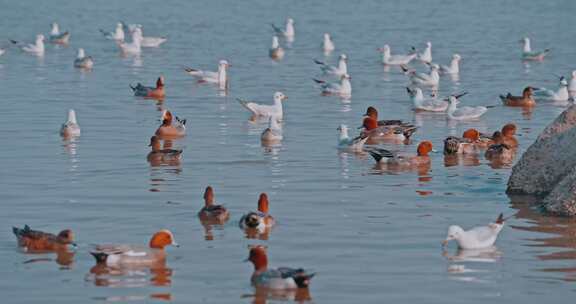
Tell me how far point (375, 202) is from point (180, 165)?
13.7 feet

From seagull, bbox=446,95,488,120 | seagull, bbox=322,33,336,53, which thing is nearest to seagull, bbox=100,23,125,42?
seagull, bbox=322,33,336,53

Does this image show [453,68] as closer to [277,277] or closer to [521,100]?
[521,100]

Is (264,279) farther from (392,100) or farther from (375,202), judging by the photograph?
(392,100)

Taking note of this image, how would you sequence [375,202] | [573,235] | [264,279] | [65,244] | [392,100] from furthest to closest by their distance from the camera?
[392,100] → [375,202] → [573,235] → [65,244] → [264,279]

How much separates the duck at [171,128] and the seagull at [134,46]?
17402 mm

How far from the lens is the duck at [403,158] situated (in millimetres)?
19578

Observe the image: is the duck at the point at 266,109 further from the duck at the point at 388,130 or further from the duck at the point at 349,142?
the duck at the point at 349,142

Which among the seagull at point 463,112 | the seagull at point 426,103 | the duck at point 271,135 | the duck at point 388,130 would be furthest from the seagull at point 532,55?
the duck at point 271,135

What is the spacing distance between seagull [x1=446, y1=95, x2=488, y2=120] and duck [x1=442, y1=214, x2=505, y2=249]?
40.9 ft

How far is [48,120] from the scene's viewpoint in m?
24.7

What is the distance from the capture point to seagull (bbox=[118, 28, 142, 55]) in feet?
133

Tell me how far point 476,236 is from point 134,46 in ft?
93.3

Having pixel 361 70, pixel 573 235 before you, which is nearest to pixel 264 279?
pixel 573 235

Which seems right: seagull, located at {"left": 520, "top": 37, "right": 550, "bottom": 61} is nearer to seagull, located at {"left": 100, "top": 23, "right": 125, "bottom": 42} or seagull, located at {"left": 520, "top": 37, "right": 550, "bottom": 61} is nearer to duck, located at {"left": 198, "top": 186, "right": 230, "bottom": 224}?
seagull, located at {"left": 100, "top": 23, "right": 125, "bottom": 42}
